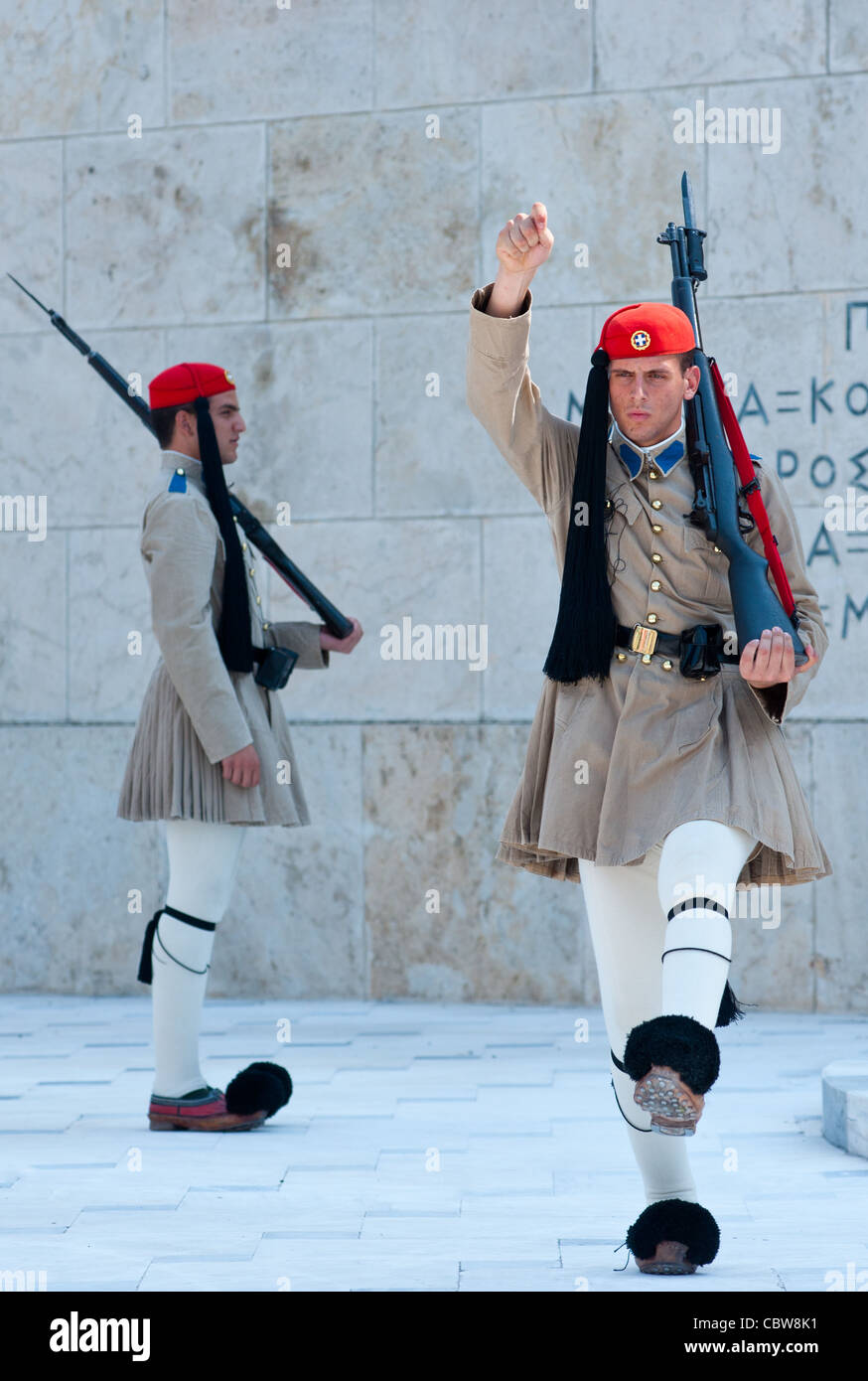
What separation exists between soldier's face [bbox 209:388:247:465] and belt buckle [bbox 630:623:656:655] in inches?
79.2

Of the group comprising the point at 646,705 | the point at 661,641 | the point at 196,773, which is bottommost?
the point at 196,773

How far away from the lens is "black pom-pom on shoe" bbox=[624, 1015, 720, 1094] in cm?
301

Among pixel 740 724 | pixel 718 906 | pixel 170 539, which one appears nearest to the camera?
pixel 718 906

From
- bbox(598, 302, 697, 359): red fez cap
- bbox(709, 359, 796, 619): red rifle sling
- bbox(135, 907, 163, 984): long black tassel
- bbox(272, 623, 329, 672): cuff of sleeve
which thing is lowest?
→ bbox(135, 907, 163, 984): long black tassel

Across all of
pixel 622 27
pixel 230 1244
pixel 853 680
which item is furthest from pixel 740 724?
pixel 622 27

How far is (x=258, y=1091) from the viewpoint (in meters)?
5.09

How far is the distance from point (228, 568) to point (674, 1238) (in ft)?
8.44

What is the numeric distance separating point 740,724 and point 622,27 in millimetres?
4824

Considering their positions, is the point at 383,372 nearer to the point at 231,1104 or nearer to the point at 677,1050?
the point at 231,1104

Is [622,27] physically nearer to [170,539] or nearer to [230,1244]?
[170,539]

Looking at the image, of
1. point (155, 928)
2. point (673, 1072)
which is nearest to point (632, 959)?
point (673, 1072)

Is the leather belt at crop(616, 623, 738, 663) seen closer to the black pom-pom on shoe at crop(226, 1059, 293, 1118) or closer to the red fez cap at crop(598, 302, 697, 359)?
the red fez cap at crop(598, 302, 697, 359)

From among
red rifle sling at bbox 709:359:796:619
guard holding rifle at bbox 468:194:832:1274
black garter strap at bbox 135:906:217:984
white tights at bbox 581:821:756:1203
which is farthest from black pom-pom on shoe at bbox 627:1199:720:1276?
black garter strap at bbox 135:906:217:984

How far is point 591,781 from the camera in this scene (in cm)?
360
